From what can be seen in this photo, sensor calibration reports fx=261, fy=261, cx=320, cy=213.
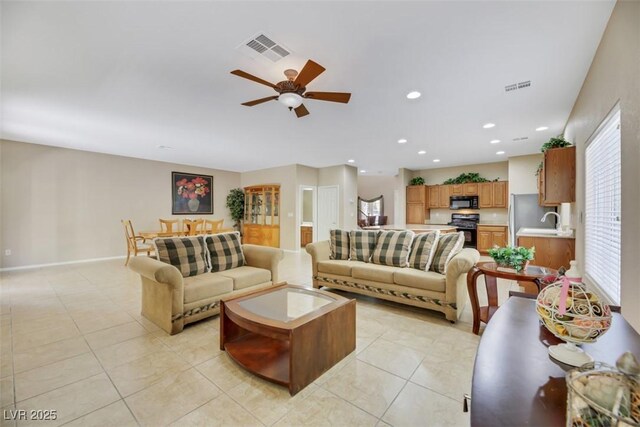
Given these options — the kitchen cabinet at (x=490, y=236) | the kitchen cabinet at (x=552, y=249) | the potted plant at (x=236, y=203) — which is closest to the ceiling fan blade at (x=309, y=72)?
the kitchen cabinet at (x=552, y=249)

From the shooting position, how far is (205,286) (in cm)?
277

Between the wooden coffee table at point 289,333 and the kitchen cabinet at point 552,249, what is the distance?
3.08 m

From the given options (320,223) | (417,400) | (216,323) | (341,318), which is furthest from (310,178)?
(417,400)

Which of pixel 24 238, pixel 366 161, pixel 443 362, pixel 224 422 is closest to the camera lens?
pixel 224 422

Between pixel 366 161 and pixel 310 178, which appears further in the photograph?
pixel 310 178

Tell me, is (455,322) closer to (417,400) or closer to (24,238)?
(417,400)

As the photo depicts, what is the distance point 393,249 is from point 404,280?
58cm

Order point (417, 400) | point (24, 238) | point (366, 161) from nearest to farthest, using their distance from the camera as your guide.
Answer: point (417, 400) → point (24, 238) → point (366, 161)

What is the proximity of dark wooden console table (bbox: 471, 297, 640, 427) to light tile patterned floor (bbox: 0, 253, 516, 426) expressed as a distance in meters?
0.85

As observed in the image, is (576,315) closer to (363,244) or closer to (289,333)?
(289,333)

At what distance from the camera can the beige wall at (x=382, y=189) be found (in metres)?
12.3

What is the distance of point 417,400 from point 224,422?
1.19 metres

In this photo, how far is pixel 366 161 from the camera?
286 inches

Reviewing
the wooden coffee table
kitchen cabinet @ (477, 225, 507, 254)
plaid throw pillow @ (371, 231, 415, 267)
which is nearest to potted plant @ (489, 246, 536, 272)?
plaid throw pillow @ (371, 231, 415, 267)
